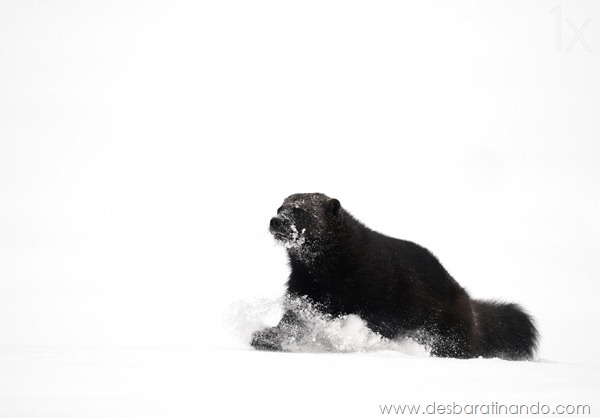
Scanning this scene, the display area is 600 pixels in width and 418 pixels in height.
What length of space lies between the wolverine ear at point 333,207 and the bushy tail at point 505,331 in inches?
82.1

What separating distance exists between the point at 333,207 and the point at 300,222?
43 cm

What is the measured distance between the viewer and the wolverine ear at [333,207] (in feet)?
25.0

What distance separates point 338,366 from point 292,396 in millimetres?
935

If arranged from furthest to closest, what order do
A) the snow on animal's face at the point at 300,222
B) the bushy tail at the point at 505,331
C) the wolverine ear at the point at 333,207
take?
the bushy tail at the point at 505,331 → the wolverine ear at the point at 333,207 → the snow on animal's face at the point at 300,222

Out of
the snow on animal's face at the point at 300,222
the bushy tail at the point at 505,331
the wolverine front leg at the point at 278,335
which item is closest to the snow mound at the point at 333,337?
the wolverine front leg at the point at 278,335

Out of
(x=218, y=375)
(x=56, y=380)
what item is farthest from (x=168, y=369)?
(x=56, y=380)

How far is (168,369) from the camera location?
3855mm

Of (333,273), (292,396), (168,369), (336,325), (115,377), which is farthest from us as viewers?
(333,273)

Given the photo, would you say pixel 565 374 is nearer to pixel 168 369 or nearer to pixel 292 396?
pixel 292 396

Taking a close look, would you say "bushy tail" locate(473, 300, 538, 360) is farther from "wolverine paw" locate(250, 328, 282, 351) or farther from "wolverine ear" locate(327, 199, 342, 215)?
"wolverine paw" locate(250, 328, 282, 351)

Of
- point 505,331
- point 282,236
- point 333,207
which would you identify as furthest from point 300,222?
point 505,331

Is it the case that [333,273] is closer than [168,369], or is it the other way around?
[168,369]

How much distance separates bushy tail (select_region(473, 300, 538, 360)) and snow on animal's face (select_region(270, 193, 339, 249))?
85.7 inches

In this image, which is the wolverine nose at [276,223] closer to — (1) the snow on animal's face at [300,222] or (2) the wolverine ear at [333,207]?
(1) the snow on animal's face at [300,222]
